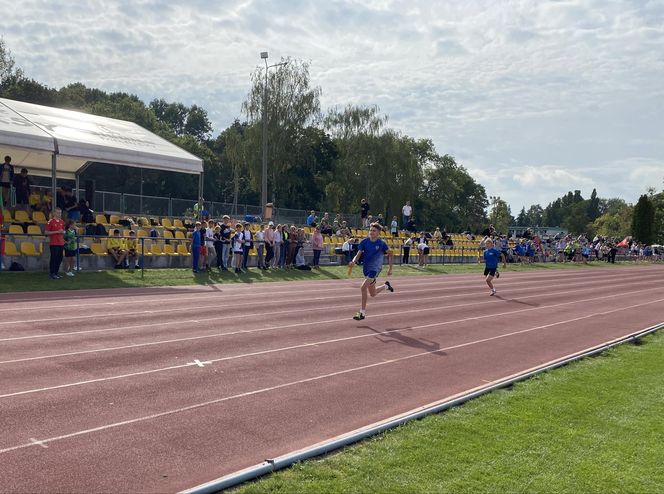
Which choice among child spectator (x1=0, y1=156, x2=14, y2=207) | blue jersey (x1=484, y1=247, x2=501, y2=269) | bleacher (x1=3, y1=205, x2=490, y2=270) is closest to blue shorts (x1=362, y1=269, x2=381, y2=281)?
blue jersey (x1=484, y1=247, x2=501, y2=269)

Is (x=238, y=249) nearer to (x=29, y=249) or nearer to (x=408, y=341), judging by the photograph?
(x=29, y=249)

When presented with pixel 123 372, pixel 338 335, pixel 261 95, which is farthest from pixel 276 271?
pixel 261 95

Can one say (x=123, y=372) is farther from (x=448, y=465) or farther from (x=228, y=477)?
(x=448, y=465)

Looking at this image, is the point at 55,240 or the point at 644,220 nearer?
the point at 55,240

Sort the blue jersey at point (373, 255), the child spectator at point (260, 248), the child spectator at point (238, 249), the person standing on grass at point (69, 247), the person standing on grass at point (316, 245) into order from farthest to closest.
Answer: the person standing on grass at point (316, 245) → the child spectator at point (260, 248) → the child spectator at point (238, 249) → the person standing on grass at point (69, 247) → the blue jersey at point (373, 255)

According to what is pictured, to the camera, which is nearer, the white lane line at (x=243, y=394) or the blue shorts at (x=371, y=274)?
the white lane line at (x=243, y=394)

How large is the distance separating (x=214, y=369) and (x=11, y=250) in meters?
12.9

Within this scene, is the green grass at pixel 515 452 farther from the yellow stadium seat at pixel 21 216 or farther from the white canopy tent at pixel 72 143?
the yellow stadium seat at pixel 21 216

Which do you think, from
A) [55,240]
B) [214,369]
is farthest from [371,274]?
[55,240]

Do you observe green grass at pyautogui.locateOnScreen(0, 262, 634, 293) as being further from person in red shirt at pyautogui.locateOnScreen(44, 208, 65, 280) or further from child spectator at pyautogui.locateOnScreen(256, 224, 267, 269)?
child spectator at pyautogui.locateOnScreen(256, 224, 267, 269)

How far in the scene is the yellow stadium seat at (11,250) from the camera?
19203mm

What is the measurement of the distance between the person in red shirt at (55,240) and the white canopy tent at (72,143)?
2126mm

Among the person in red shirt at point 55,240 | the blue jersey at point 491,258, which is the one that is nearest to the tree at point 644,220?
the blue jersey at point 491,258

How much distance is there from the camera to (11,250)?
63.3 feet
